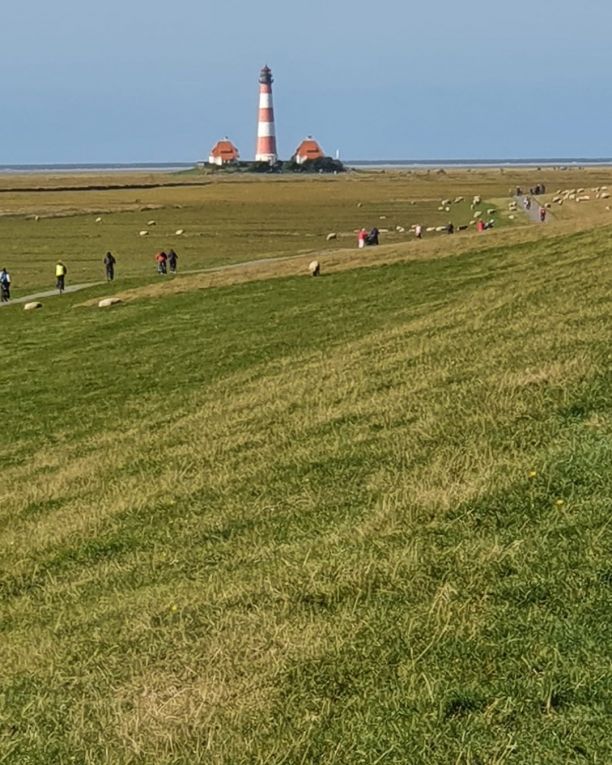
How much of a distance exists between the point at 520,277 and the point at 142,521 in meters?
15.6

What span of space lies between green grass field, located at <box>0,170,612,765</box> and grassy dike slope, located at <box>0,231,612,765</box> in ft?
0.07

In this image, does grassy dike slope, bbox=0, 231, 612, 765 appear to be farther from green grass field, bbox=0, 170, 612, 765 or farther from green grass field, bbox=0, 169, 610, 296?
green grass field, bbox=0, 169, 610, 296

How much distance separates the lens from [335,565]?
6656 mm

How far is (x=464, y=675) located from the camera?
5.10m

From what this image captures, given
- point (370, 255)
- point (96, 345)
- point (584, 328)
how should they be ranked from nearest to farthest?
point (584, 328) < point (96, 345) < point (370, 255)

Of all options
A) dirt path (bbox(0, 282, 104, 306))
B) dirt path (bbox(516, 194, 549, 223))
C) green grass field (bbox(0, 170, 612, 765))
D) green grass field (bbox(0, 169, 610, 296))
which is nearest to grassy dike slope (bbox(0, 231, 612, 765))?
green grass field (bbox(0, 170, 612, 765))

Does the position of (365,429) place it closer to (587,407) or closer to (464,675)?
(587,407)

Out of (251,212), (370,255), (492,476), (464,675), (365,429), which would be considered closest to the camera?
(464,675)

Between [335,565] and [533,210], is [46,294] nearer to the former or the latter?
[335,565]

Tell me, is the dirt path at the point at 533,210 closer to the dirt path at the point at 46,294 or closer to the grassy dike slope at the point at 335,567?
the dirt path at the point at 46,294

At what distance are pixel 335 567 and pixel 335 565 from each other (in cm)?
3

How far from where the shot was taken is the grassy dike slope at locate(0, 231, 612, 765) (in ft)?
16.1

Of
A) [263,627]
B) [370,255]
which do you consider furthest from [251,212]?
[263,627]

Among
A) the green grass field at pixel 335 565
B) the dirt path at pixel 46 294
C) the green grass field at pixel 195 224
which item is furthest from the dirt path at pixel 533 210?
the green grass field at pixel 335 565
